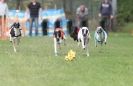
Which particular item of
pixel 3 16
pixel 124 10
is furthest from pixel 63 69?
pixel 124 10

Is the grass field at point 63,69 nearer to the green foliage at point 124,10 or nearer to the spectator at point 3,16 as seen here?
the spectator at point 3,16

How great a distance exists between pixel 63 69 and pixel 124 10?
29.6 m

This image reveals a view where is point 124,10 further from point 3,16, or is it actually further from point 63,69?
point 63,69

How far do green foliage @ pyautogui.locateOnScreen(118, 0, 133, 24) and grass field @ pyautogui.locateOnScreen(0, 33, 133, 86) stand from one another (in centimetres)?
2372

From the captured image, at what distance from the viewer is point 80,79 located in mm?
12625

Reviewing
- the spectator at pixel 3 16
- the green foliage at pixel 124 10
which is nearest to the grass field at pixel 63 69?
the spectator at pixel 3 16

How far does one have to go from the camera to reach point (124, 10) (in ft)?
143

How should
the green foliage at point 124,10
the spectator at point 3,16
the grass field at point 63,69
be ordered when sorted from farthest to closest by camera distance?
the green foliage at point 124,10 < the spectator at point 3,16 < the grass field at point 63,69

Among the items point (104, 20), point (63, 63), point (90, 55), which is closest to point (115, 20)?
point (104, 20)

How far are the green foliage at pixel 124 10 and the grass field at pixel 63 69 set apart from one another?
23720mm

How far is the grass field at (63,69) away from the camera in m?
12.2

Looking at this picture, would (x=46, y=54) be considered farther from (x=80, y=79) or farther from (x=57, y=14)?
(x=57, y=14)

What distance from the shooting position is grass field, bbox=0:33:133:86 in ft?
40.1

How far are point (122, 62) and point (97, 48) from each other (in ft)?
16.9
